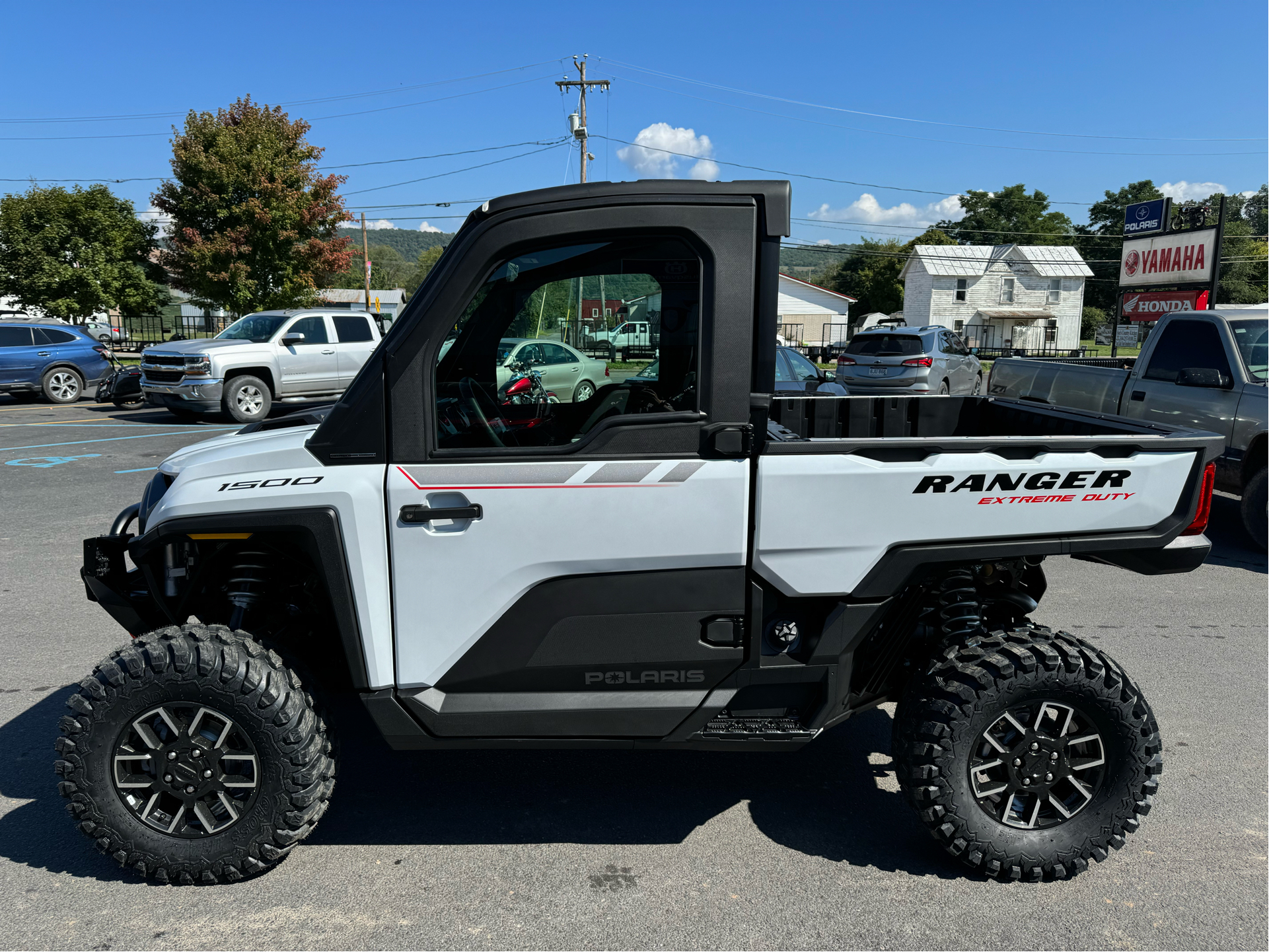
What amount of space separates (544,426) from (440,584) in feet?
1.99

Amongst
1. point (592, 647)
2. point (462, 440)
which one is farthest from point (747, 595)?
point (462, 440)

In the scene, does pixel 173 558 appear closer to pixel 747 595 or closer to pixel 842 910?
pixel 747 595

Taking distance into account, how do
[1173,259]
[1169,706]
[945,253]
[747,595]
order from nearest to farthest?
[747,595] < [1169,706] < [1173,259] < [945,253]

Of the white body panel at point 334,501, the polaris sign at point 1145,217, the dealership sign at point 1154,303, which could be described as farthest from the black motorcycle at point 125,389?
the polaris sign at point 1145,217

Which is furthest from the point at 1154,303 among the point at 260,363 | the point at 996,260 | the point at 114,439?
the point at 996,260

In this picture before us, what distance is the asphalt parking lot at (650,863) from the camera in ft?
8.87

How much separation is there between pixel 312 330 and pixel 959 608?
50.0 feet

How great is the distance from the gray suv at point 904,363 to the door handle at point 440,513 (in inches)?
655

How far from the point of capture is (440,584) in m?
2.77

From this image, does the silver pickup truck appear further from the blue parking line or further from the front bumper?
the front bumper

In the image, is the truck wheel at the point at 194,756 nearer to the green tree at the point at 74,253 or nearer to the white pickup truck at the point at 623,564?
the white pickup truck at the point at 623,564

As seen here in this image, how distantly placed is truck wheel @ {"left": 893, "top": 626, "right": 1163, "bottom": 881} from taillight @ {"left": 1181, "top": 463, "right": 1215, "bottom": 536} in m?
0.55

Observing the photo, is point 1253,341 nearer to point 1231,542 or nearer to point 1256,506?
point 1256,506

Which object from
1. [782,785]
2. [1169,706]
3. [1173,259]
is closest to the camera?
[782,785]
